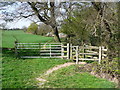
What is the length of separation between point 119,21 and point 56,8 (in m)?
5.80

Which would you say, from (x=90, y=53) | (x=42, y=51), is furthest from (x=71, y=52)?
(x=42, y=51)

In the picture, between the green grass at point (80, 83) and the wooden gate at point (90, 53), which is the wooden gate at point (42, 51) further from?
the green grass at point (80, 83)

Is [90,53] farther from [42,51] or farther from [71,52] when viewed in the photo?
[42,51]

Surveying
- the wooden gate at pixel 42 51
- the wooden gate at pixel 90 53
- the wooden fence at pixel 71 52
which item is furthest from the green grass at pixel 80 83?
the wooden gate at pixel 42 51

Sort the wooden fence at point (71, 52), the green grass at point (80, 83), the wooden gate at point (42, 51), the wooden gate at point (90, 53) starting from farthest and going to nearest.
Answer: the wooden gate at point (42, 51), the wooden fence at point (71, 52), the wooden gate at point (90, 53), the green grass at point (80, 83)

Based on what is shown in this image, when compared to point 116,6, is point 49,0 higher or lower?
higher

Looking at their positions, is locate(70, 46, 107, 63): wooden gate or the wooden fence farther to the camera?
the wooden fence

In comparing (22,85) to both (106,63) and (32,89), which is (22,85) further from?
(106,63)

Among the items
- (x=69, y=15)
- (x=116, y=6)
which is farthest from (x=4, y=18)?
(x=116, y=6)

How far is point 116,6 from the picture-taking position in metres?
9.23

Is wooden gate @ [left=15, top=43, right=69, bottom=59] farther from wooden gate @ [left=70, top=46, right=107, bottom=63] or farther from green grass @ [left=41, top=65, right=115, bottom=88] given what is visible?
green grass @ [left=41, top=65, right=115, bottom=88]

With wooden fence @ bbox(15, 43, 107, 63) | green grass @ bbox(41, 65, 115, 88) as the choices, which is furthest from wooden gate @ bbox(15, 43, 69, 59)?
green grass @ bbox(41, 65, 115, 88)

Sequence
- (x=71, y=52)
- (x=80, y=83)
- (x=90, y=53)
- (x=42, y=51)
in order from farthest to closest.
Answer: (x=42, y=51), (x=71, y=52), (x=90, y=53), (x=80, y=83)

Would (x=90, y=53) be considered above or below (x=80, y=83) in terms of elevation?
above
